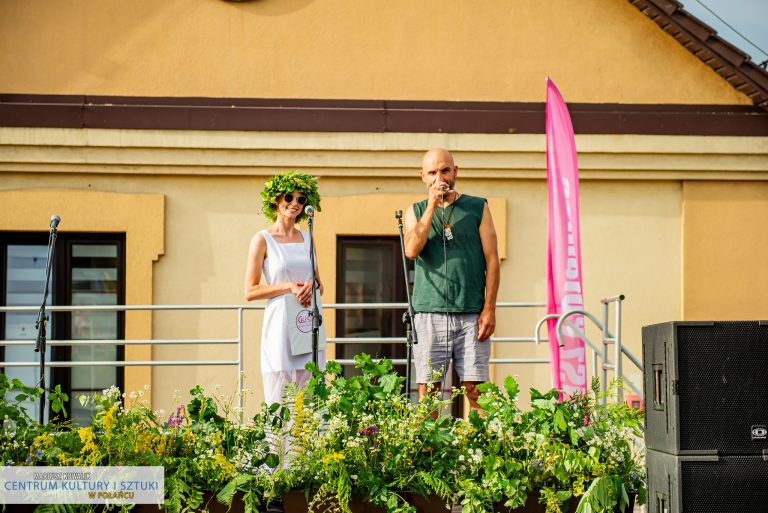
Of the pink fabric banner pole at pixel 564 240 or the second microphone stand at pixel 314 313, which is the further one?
the pink fabric banner pole at pixel 564 240

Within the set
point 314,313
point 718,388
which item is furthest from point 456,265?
point 718,388

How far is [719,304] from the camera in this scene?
32.4 ft

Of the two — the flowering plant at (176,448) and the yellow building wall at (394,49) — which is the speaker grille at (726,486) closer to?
the flowering plant at (176,448)

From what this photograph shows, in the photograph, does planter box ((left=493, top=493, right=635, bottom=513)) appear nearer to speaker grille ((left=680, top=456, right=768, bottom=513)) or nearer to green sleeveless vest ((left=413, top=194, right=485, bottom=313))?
speaker grille ((left=680, top=456, right=768, bottom=513))

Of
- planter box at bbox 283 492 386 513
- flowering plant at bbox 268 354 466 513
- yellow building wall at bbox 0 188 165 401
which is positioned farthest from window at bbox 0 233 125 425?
planter box at bbox 283 492 386 513

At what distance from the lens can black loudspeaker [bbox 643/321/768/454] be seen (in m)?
4.62

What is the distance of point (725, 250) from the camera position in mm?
9953

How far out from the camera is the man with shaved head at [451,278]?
6.25 metres

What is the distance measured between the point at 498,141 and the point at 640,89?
4.34 feet

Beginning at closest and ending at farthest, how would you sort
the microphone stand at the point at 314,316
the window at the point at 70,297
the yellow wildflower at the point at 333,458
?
the yellow wildflower at the point at 333,458 < the microphone stand at the point at 314,316 < the window at the point at 70,297

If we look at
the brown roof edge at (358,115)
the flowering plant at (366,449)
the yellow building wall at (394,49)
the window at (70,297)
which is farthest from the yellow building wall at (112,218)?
the flowering plant at (366,449)

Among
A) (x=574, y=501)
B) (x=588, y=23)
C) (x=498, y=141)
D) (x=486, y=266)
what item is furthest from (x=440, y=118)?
(x=574, y=501)

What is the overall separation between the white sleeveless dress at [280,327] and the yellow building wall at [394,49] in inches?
Result: 145

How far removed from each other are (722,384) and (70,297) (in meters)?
6.61
